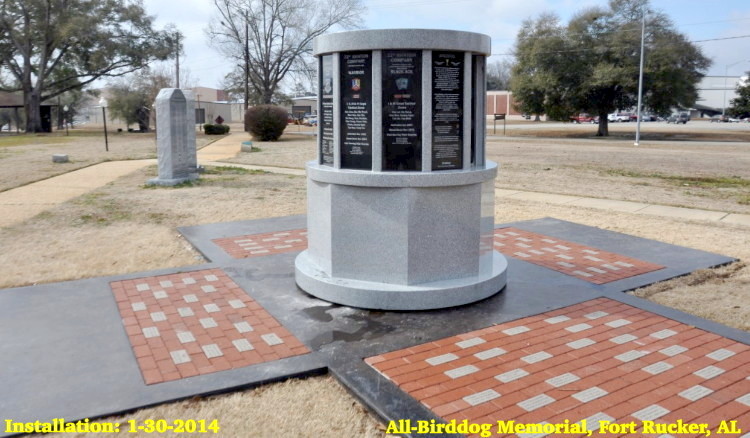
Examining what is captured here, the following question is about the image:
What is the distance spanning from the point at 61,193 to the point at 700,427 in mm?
13151

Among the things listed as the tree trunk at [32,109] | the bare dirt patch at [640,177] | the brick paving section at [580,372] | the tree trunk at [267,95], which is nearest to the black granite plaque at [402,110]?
the brick paving section at [580,372]

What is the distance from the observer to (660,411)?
367 cm

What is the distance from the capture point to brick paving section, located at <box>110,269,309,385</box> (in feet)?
14.3

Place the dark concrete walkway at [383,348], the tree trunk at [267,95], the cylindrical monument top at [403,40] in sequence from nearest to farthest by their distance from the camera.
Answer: the dark concrete walkway at [383,348] < the cylindrical monument top at [403,40] < the tree trunk at [267,95]

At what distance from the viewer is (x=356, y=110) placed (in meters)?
5.62

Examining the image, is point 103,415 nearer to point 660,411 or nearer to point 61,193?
point 660,411

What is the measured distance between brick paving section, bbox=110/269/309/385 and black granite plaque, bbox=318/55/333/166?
1549 millimetres

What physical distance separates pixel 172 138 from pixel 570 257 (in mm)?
9704

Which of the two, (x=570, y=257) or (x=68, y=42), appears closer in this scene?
(x=570, y=257)

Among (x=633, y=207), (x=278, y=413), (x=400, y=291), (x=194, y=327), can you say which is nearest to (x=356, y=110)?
(x=400, y=291)

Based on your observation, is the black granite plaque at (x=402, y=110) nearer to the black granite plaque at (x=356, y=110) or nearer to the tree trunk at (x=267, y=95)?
the black granite plaque at (x=356, y=110)

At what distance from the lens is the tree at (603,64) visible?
39.7 metres

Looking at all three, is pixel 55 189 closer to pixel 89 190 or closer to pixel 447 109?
pixel 89 190

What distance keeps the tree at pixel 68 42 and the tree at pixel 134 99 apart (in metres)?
3.26
